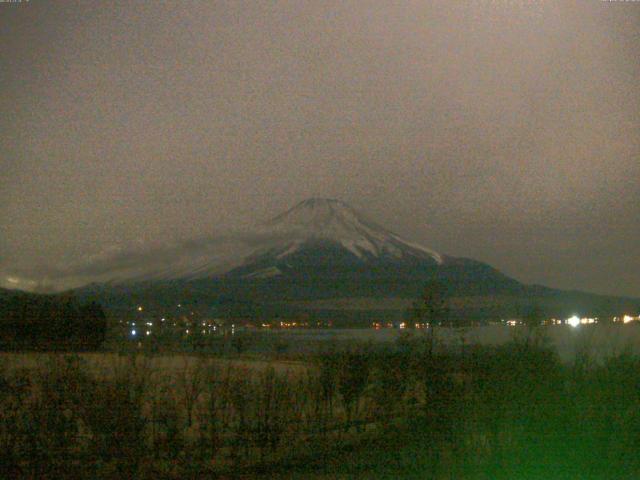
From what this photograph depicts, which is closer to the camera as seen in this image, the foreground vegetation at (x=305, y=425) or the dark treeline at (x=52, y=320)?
the foreground vegetation at (x=305, y=425)

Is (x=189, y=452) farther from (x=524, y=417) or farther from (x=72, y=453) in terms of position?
(x=524, y=417)

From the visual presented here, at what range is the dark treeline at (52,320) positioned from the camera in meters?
30.9

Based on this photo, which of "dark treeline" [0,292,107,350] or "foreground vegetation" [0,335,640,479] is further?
"dark treeline" [0,292,107,350]

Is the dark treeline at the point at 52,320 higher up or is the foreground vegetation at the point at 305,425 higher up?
the dark treeline at the point at 52,320

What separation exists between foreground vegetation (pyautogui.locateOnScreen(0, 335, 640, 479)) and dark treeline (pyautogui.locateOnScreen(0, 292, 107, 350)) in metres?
18.8

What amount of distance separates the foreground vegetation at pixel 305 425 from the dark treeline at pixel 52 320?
18.8 m

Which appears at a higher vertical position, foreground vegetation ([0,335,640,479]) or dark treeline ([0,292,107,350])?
dark treeline ([0,292,107,350])

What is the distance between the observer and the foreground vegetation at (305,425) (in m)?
8.27

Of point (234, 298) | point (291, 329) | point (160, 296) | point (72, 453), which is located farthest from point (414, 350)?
point (234, 298)

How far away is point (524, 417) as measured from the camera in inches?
338

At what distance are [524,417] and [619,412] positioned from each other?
908mm

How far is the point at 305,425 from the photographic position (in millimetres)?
11430

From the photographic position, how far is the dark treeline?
30850 millimetres

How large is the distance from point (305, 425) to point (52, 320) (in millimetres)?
23309
